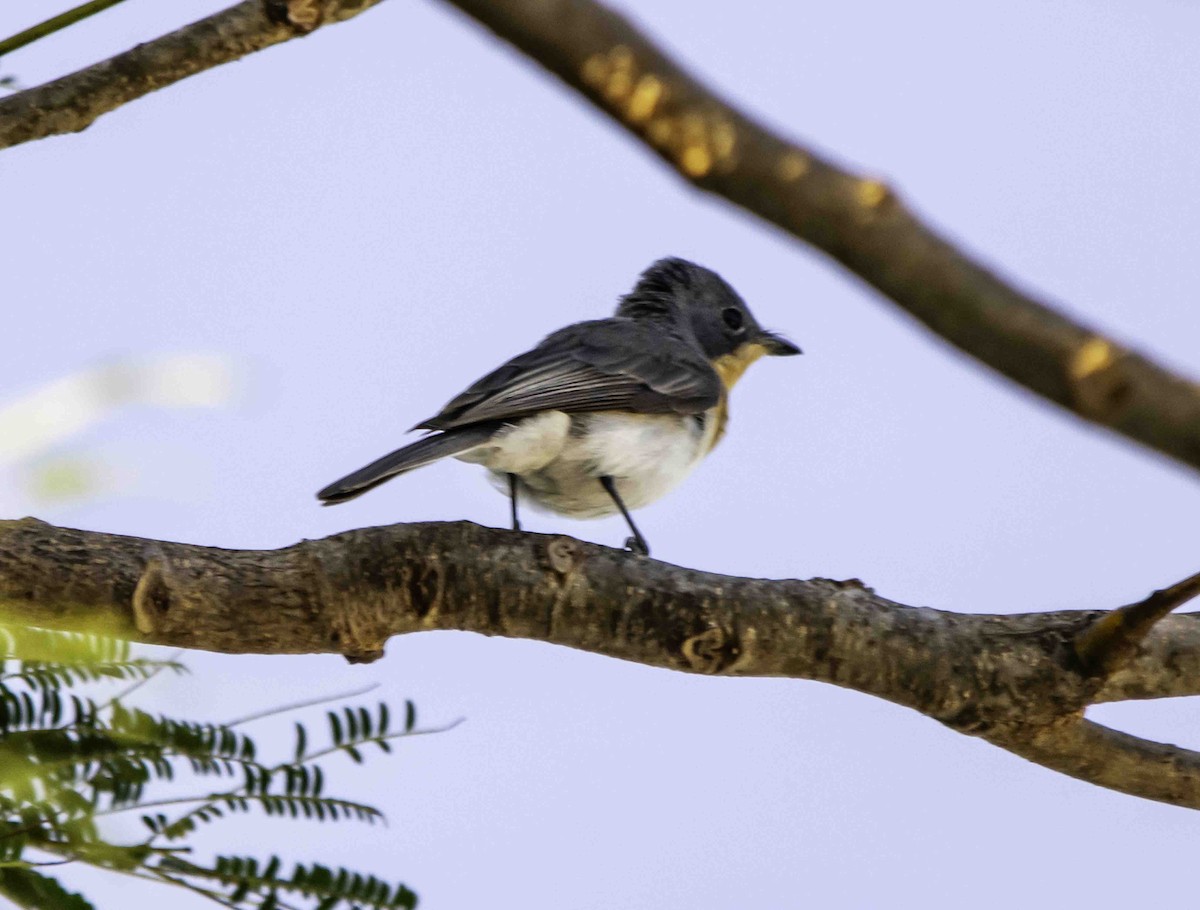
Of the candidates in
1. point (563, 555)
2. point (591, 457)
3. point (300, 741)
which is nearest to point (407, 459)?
point (563, 555)

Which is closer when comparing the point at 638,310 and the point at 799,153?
the point at 799,153

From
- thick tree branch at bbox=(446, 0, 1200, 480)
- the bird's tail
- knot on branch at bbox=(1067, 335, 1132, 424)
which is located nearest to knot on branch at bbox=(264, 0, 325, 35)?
the bird's tail

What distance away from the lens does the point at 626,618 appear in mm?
3781

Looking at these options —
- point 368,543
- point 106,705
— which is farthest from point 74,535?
point 106,705

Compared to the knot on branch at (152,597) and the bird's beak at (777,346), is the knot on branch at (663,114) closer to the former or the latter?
the knot on branch at (152,597)

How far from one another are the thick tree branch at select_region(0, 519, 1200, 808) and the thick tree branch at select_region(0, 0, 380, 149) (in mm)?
1163

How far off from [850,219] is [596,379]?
4.74m

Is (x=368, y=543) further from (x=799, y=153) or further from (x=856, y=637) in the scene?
(x=799, y=153)

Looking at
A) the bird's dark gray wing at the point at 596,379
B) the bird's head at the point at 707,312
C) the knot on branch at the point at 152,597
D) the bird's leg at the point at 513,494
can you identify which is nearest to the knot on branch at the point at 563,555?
the knot on branch at the point at 152,597

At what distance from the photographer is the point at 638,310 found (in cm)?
765

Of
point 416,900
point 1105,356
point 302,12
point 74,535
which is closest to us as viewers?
point 1105,356

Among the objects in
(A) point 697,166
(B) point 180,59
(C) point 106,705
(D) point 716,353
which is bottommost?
(C) point 106,705

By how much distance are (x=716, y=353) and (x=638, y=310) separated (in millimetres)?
475

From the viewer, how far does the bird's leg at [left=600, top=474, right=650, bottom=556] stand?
18.9 feet
